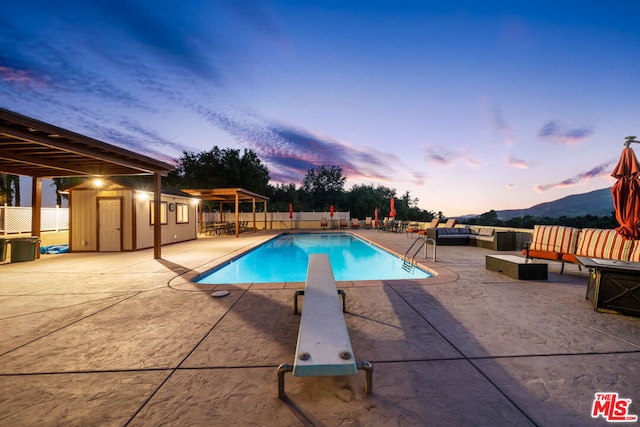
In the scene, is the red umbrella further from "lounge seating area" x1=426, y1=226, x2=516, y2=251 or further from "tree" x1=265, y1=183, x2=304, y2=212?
"tree" x1=265, y1=183, x2=304, y2=212

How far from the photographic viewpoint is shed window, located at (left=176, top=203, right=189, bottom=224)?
12.4 meters

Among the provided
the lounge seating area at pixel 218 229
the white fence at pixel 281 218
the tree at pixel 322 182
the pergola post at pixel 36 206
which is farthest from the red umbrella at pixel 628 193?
the tree at pixel 322 182

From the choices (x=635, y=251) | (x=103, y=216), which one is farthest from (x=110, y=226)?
(x=635, y=251)

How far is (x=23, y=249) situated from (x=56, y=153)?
134 inches

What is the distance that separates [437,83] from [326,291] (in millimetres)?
12717

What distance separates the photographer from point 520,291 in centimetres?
412

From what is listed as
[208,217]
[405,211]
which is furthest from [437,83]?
[405,211]

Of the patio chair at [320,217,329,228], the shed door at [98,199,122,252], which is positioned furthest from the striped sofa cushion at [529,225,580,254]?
the patio chair at [320,217,329,228]

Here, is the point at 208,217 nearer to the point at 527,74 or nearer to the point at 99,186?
the point at 99,186

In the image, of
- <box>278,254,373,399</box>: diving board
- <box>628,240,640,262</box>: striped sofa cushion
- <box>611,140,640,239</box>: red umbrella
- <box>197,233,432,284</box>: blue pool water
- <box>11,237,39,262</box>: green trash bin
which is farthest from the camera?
<box>11,237,39,262</box>: green trash bin

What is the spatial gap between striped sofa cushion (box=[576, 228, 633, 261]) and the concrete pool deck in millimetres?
1573

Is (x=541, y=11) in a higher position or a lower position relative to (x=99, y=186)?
higher

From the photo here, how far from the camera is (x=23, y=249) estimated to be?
7.25 metres

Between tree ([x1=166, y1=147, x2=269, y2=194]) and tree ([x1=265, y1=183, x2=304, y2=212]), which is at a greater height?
tree ([x1=166, y1=147, x2=269, y2=194])
